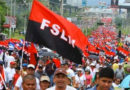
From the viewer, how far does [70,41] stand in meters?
10.3

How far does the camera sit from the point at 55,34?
10.4 m

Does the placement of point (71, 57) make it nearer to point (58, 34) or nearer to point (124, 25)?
point (58, 34)

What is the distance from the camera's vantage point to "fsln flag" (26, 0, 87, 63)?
10.2 meters

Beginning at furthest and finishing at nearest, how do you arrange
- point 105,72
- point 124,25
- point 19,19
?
point 124,25
point 19,19
point 105,72

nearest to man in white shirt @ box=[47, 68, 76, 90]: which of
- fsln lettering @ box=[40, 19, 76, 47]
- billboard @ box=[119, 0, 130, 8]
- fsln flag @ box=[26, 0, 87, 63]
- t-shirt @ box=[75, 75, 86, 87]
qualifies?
fsln flag @ box=[26, 0, 87, 63]

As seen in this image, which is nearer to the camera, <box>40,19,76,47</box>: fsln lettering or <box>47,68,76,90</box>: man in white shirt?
<box>47,68,76,90</box>: man in white shirt

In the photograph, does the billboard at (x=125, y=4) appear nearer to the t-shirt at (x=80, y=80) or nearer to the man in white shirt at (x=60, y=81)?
the t-shirt at (x=80, y=80)

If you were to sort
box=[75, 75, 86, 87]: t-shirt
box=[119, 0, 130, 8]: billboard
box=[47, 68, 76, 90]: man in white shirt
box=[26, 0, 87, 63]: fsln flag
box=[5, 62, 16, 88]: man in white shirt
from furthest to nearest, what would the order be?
box=[119, 0, 130, 8]: billboard < box=[75, 75, 86, 87]: t-shirt < box=[5, 62, 16, 88]: man in white shirt < box=[26, 0, 87, 63]: fsln flag < box=[47, 68, 76, 90]: man in white shirt

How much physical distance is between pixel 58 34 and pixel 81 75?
4929 millimetres

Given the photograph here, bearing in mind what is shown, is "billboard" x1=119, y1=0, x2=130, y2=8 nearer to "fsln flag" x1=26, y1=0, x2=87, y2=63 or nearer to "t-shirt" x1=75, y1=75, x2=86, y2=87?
"t-shirt" x1=75, y1=75, x2=86, y2=87

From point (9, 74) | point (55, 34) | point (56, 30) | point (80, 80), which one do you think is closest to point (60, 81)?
point (55, 34)

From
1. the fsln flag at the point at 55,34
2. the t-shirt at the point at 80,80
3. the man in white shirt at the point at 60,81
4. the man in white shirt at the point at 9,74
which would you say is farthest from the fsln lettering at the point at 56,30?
the t-shirt at the point at 80,80

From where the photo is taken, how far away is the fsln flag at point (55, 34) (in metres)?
10.2

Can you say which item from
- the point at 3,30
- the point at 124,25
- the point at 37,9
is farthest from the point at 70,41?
the point at 124,25
